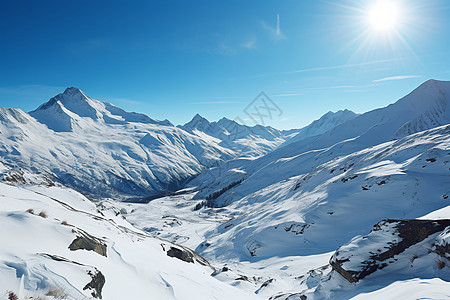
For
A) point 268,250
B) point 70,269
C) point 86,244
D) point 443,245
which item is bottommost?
point 268,250

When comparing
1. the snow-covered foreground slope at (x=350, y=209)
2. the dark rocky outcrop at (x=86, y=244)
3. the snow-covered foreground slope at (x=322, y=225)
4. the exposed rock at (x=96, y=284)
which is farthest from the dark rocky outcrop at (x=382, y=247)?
the snow-covered foreground slope at (x=350, y=209)

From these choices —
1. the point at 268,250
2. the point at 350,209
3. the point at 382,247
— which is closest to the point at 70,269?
the point at 382,247

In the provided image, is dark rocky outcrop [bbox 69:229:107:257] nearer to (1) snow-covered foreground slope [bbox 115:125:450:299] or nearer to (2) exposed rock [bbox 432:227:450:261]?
(1) snow-covered foreground slope [bbox 115:125:450:299]

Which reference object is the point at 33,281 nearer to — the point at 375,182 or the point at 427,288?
the point at 427,288

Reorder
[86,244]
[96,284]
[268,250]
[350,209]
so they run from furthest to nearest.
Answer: [268,250] → [350,209] → [86,244] → [96,284]

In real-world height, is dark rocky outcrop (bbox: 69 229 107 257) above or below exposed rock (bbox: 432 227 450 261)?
below

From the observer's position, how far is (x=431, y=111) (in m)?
173

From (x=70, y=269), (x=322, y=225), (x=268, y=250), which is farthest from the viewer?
(x=268, y=250)

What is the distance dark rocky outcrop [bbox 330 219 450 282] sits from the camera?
1074 centimetres

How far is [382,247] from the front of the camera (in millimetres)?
11242

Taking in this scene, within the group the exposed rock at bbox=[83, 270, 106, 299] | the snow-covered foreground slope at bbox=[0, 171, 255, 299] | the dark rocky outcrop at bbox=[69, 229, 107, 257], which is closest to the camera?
the snow-covered foreground slope at bbox=[0, 171, 255, 299]

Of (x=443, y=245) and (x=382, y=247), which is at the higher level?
(x=443, y=245)

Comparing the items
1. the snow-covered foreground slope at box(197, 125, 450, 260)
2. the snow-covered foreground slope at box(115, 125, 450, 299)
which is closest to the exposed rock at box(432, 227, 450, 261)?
the snow-covered foreground slope at box(115, 125, 450, 299)

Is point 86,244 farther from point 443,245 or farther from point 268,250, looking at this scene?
point 268,250
